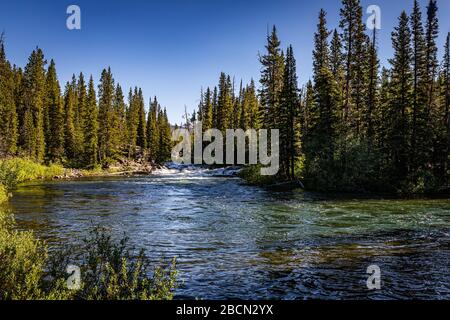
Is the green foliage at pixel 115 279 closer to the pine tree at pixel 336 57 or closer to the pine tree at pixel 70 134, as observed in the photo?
the pine tree at pixel 336 57

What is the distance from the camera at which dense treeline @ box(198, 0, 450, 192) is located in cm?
3559

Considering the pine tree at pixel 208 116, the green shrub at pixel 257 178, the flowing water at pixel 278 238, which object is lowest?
the flowing water at pixel 278 238

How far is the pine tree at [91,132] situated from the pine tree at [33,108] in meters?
7.72

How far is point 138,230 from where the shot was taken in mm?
17922

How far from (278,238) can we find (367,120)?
31.5m

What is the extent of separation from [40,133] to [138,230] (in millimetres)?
59269

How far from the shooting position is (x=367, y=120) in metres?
43.8

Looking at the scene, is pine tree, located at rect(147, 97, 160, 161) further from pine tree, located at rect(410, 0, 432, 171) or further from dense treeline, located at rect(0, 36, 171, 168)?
pine tree, located at rect(410, 0, 432, 171)

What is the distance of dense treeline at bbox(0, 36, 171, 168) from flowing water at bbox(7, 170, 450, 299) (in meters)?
42.9

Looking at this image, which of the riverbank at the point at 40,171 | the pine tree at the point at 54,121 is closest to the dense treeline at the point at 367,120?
the riverbank at the point at 40,171

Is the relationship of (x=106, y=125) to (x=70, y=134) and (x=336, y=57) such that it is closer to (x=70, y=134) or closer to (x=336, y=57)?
(x=70, y=134)

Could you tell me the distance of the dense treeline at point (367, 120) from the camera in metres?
35.6
